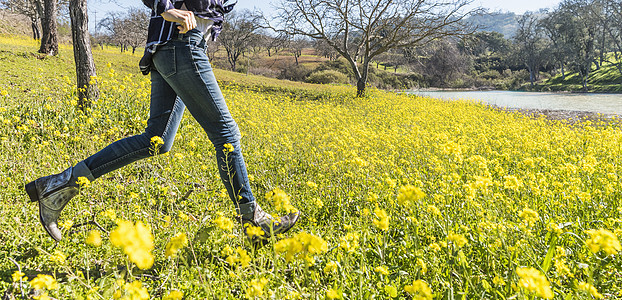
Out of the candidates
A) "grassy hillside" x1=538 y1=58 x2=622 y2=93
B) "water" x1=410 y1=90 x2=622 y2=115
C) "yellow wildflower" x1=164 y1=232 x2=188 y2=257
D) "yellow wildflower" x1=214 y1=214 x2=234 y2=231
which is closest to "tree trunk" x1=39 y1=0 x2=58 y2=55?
"yellow wildflower" x1=214 y1=214 x2=234 y2=231

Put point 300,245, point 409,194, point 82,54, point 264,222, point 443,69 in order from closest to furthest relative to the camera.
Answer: point 300,245
point 409,194
point 264,222
point 82,54
point 443,69

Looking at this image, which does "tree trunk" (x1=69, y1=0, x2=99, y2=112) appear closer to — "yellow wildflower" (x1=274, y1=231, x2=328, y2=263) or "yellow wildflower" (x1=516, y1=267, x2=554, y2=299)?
"yellow wildflower" (x1=274, y1=231, x2=328, y2=263)

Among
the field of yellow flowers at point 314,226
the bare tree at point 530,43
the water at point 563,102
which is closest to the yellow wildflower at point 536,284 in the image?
the field of yellow flowers at point 314,226

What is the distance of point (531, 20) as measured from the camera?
41.4 meters

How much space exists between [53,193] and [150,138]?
613 mm

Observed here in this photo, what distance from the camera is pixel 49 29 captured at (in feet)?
39.7

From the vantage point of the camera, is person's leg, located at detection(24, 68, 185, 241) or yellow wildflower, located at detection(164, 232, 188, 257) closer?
yellow wildflower, located at detection(164, 232, 188, 257)

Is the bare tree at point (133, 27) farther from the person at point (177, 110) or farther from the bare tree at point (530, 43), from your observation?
the bare tree at point (530, 43)

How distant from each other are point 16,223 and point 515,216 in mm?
3380

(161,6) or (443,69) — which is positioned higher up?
(443,69)

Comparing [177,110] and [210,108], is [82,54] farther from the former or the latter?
[210,108]

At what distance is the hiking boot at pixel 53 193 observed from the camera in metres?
1.86

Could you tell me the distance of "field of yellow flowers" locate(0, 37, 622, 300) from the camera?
4.35 ft

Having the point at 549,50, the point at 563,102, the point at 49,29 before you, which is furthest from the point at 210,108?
the point at 549,50
